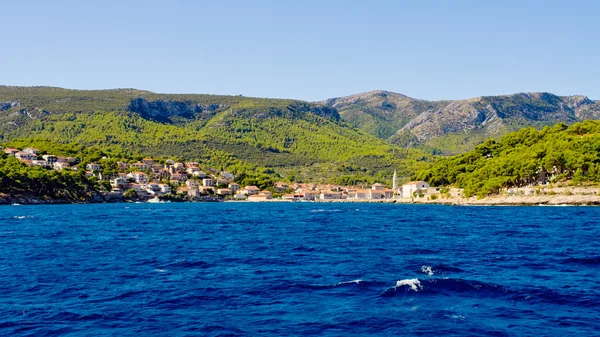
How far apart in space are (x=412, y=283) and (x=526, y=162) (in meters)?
103

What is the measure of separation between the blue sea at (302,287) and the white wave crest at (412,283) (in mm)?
110

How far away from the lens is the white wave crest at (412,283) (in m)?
24.1

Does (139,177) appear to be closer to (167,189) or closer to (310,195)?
(167,189)

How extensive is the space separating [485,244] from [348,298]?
22.4 m

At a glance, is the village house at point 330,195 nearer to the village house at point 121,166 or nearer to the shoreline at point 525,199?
the shoreline at point 525,199

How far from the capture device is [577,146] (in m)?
116

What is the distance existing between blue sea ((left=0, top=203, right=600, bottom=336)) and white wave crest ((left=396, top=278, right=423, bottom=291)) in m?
0.11

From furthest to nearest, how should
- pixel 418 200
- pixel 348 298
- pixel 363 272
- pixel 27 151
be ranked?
pixel 27 151 < pixel 418 200 < pixel 363 272 < pixel 348 298

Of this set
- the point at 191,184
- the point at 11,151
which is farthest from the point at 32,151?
the point at 191,184

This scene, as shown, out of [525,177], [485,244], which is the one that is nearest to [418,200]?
[525,177]

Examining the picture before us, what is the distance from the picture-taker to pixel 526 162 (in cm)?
11806

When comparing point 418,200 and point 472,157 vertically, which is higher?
point 472,157

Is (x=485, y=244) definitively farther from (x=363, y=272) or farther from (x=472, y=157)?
(x=472, y=157)

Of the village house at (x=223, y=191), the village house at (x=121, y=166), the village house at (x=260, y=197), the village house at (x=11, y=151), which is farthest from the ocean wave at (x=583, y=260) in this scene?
the village house at (x=121, y=166)
